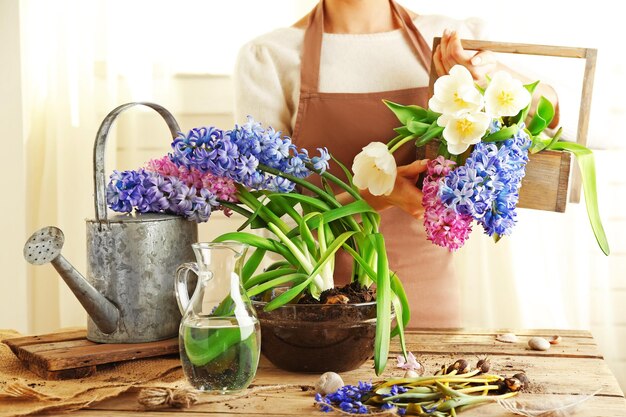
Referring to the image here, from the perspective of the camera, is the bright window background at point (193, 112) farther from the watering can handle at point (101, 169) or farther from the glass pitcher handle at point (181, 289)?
the glass pitcher handle at point (181, 289)

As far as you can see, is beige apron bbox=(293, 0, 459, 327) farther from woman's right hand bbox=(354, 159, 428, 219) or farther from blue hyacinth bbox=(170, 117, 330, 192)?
blue hyacinth bbox=(170, 117, 330, 192)

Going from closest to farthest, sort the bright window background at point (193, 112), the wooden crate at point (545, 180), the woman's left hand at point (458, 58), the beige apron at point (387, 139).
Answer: the wooden crate at point (545, 180) < the woman's left hand at point (458, 58) < the beige apron at point (387, 139) < the bright window background at point (193, 112)

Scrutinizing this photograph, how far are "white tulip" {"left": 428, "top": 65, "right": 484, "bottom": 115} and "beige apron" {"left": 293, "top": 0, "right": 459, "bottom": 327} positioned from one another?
626 millimetres

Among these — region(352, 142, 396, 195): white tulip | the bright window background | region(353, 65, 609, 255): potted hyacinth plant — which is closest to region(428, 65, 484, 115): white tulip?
region(353, 65, 609, 255): potted hyacinth plant

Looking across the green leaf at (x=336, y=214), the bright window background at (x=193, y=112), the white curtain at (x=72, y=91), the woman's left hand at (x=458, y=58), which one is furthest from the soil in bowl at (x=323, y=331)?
the white curtain at (x=72, y=91)

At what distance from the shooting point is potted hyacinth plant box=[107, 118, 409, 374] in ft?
3.70

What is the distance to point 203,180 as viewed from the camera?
1.21 metres

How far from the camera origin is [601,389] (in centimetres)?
108

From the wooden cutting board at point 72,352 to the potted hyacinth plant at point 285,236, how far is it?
178 millimetres

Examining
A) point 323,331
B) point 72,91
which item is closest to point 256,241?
point 323,331

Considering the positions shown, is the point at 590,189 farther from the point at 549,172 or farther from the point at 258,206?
the point at 258,206

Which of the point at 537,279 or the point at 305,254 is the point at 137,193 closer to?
the point at 305,254

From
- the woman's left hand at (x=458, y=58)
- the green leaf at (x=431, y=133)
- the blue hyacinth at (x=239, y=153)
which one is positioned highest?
the woman's left hand at (x=458, y=58)

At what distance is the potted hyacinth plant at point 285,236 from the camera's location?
1128 millimetres
